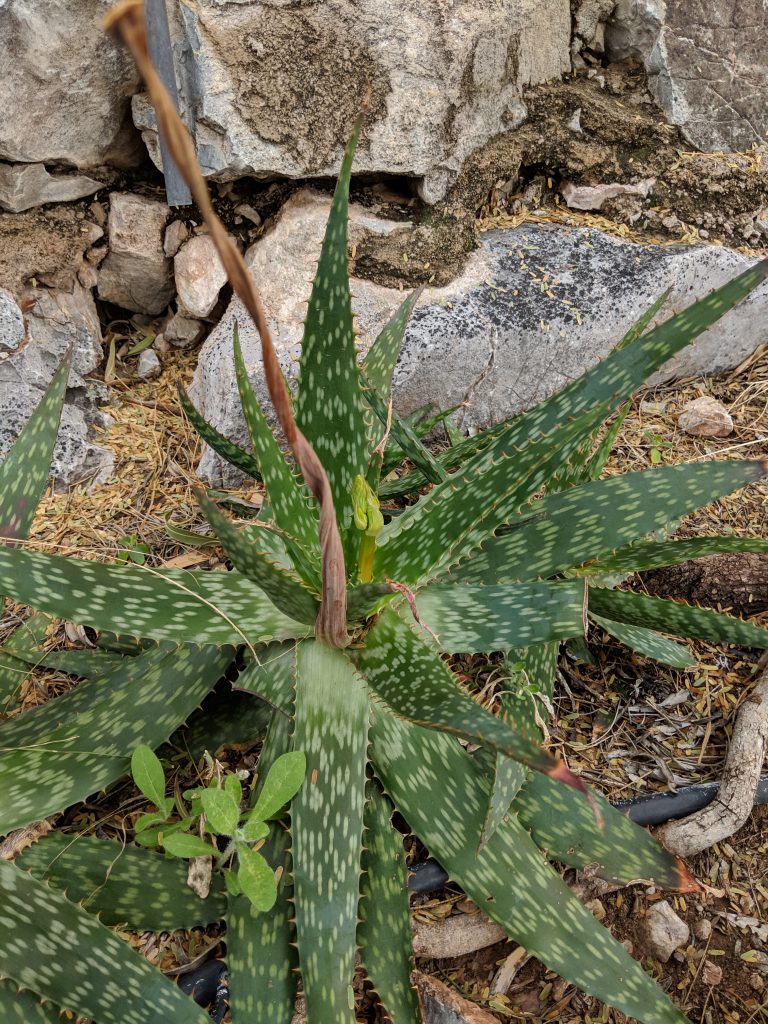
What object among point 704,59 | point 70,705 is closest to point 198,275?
point 70,705

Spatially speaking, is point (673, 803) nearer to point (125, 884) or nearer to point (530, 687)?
point (530, 687)

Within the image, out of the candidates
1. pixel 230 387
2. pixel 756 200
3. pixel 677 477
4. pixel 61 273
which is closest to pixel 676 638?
pixel 677 477

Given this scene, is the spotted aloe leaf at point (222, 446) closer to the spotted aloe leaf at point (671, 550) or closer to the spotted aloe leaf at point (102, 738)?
the spotted aloe leaf at point (102, 738)

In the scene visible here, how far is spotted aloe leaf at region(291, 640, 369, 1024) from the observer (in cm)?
115

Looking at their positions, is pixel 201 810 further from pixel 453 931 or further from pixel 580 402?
pixel 580 402

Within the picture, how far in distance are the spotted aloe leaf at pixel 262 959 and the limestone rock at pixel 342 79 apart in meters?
1.92

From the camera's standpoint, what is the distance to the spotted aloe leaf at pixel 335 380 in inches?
47.3

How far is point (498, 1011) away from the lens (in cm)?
140

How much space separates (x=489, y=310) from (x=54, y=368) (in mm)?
1319

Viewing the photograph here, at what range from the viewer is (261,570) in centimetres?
110

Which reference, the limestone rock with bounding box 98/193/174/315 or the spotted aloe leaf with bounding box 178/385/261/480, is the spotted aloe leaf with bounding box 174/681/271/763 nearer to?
the spotted aloe leaf with bounding box 178/385/261/480

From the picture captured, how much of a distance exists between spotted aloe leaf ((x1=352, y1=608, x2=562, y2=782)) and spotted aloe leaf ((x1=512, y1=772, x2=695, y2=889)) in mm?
153

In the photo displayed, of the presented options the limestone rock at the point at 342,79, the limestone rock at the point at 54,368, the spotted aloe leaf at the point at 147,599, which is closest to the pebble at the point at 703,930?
the spotted aloe leaf at the point at 147,599

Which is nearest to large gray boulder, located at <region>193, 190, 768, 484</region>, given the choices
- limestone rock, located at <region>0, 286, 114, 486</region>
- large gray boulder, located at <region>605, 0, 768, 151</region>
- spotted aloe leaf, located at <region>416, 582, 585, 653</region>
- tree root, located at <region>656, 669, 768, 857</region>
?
limestone rock, located at <region>0, 286, 114, 486</region>
